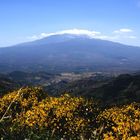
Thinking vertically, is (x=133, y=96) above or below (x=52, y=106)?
below

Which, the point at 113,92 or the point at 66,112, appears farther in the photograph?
the point at 113,92

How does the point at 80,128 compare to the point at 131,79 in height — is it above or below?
above

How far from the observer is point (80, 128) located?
54.2ft

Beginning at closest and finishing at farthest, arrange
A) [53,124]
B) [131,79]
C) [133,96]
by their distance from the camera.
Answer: [53,124]
[133,96]
[131,79]

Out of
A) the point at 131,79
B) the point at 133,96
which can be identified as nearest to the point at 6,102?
the point at 133,96

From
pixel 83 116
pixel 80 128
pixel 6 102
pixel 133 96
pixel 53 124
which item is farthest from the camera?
pixel 133 96

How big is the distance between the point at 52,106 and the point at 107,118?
2.83 metres

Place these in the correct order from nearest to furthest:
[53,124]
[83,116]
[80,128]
A: [80,128], [53,124], [83,116]

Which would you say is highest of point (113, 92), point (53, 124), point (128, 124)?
point (128, 124)

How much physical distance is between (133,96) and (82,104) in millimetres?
32130

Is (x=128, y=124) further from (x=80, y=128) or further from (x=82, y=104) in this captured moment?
(x=82, y=104)

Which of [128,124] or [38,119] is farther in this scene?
[38,119]

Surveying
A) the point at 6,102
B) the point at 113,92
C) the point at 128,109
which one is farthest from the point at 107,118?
the point at 113,92

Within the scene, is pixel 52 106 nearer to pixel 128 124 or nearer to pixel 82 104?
pixel 82 104
